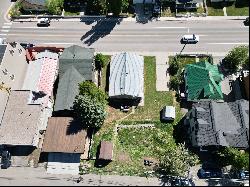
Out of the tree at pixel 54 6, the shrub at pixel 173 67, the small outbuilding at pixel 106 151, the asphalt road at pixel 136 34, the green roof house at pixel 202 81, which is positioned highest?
the tree at pixel 54 6

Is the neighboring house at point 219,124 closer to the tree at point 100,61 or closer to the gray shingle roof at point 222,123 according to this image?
the gray shingle roof at point 222,123

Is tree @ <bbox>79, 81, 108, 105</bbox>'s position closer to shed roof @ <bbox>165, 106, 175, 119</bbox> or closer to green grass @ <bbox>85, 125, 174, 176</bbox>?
green grass @ <bbox>85, 125, 174, 176</bbox>

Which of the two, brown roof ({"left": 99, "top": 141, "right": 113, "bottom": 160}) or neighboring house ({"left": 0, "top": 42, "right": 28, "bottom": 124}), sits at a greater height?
neighboring house ({"left": 0, "top": 42, "right": 28, "bottom": 124})

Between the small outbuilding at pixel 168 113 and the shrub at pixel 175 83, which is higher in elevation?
the shrub at pixel 175 83

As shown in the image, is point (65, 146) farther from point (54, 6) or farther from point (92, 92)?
point (54, 6)

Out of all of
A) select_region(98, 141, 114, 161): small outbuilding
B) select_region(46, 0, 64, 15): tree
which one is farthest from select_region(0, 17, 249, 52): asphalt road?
select_region(98, 141, 114, 161): small outbuilding

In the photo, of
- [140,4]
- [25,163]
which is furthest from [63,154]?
[140,4]

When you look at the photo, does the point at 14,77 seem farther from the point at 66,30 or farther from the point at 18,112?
the point at 66,30

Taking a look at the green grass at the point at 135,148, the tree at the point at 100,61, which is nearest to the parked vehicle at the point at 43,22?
the tree at the point at 100,61
